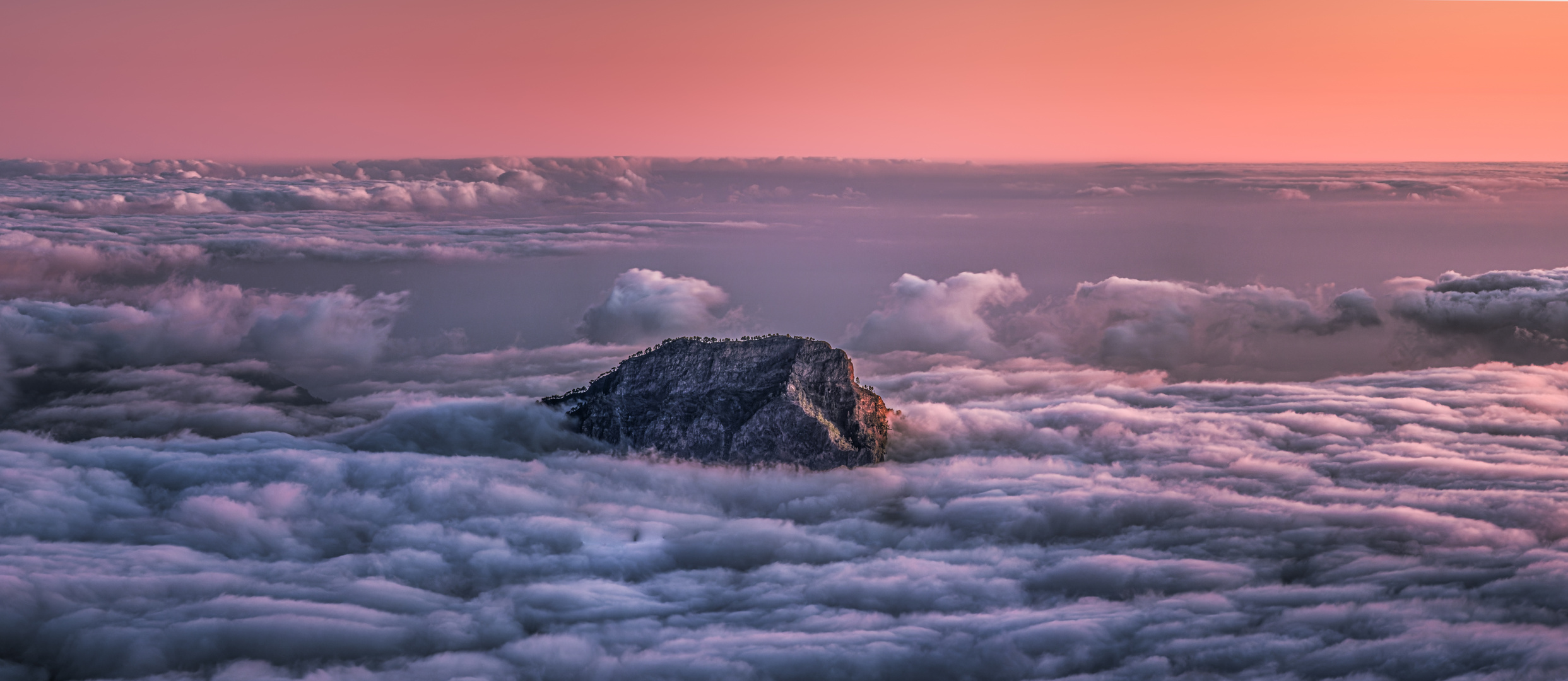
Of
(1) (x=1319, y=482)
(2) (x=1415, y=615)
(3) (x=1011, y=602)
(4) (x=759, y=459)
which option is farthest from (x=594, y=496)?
(1) (x=1319, y=482)

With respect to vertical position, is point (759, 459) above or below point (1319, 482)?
above

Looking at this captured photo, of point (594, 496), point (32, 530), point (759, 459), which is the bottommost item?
point (32, 530)

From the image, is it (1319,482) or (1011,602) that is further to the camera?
(1319,482)

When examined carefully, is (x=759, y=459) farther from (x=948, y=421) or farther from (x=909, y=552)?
(x=948, y=421)

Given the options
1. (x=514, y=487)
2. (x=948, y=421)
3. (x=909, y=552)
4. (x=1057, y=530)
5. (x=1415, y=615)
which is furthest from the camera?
(x=948, y=421)

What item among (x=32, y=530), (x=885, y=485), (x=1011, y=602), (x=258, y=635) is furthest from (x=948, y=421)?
(x=32, y=530)

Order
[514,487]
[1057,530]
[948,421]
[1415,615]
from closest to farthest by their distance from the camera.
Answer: [1415,615]
[1057,530]
[514,487]
[948,421]
